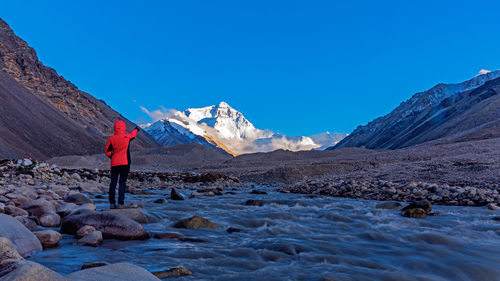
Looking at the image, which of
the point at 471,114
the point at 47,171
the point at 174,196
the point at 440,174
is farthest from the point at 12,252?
the point at 471,114

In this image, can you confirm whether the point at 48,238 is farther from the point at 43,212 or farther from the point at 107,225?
the point at 43,212

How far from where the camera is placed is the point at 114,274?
4.02 meters

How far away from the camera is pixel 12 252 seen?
4.16 m

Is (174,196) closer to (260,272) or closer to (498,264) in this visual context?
(260,272)

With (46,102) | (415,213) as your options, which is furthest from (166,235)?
(46,102)

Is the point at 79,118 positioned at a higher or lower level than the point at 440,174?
higher

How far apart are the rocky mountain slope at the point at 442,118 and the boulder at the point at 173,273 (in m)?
65.7

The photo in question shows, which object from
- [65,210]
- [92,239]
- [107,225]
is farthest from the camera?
[65,210]

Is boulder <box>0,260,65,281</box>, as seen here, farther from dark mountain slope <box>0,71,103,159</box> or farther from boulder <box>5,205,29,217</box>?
dark mountain slope <box>0,71,103,159</box>

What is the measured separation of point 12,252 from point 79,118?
410 ft

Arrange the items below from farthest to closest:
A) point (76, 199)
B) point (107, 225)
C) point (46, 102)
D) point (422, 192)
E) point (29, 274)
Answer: point (46, 102) → point (422, 192) → point (76, 199) → point (107, 225) → point (29, 274)

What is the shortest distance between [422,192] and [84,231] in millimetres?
12654

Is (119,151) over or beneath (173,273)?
over

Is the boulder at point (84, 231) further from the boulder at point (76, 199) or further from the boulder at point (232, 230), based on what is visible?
the boulder at point (76, 199)
